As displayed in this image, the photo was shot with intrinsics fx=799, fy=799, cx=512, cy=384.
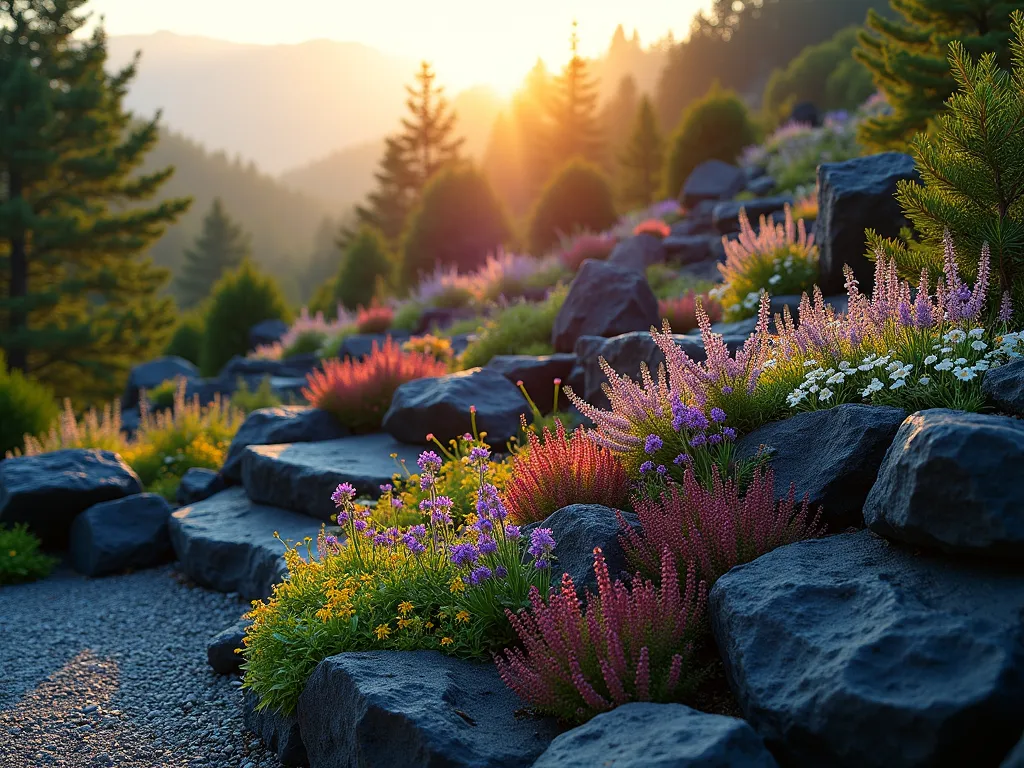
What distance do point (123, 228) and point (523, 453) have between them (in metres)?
20.5

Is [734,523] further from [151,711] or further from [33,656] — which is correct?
[33,656]

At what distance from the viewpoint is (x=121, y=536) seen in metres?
7.46

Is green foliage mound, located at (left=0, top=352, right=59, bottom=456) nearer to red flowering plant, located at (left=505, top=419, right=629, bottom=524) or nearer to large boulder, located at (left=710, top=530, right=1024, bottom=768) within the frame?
red flowering plant, located at (left=505, top=419, right=629, bottom=524)

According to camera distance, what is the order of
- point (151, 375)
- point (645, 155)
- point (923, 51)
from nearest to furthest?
point (923, 51), point (151, 375), point (645, 155)

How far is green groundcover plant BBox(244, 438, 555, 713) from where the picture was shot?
11.8ft

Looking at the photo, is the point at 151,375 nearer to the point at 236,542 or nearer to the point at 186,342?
the point at 186,342

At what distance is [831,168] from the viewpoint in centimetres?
708

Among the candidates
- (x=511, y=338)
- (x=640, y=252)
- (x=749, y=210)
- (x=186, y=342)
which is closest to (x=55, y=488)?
(x=511, y=338)

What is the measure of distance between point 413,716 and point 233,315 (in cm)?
1886

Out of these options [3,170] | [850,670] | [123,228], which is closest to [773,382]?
[850,670]

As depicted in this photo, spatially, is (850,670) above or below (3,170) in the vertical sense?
below

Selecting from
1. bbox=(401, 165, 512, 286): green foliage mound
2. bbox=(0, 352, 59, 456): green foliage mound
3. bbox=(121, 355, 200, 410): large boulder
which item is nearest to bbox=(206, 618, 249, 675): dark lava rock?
bbox=(0, 352, 59, 456): green foliage mound

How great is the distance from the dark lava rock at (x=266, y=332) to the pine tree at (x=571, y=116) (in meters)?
22.2

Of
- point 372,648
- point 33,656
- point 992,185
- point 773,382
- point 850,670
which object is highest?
point 992,185
